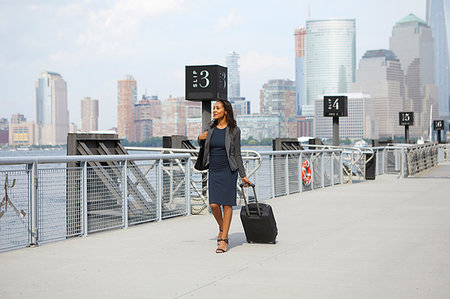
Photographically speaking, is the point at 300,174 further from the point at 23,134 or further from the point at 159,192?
the point at 23,134

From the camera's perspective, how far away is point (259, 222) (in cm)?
880

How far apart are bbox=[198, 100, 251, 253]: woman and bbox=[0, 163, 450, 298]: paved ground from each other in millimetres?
647

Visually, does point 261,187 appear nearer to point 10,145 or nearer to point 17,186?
point 17,186

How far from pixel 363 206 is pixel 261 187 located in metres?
2.52

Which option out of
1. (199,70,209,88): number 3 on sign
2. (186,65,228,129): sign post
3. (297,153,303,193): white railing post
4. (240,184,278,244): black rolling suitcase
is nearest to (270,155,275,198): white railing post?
(297,153,303,193): white railing post

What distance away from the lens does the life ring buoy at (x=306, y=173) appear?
1844 centimetres

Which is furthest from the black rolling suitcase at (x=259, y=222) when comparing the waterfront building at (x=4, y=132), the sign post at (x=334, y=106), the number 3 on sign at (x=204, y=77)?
the waterfront building at (x=4, y=132)

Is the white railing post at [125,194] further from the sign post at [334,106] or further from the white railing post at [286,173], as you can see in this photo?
the sign post at [334,106]

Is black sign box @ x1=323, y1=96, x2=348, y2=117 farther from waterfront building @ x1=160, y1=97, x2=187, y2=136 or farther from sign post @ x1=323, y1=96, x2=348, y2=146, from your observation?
waterfront building @ x1=160, y1=97, x2=187, y2=136

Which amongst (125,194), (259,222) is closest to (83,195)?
(125,194)

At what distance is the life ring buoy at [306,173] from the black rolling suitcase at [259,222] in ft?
31.5

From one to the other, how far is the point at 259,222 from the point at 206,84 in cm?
616

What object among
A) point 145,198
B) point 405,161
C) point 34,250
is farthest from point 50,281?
point 405,161

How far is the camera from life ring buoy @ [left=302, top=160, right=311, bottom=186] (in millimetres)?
18438
